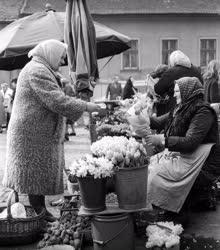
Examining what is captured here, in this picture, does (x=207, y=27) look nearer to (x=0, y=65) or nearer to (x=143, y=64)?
(x=143, y=64)

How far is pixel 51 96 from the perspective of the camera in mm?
5047

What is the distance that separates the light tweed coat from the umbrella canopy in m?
2.38

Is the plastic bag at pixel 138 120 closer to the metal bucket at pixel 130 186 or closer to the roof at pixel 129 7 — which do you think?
the metal bucket at pixel 130 186

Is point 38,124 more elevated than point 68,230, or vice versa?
point 38,124

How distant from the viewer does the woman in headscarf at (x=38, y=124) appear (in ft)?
16.7

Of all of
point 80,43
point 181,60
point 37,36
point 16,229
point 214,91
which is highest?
point 37,36

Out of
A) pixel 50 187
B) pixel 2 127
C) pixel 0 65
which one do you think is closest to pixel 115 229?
pixel 50 187

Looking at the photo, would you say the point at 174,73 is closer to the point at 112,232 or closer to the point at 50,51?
the point at 50,51

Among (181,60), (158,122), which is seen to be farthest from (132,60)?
(158,122)

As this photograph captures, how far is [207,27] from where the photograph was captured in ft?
98.0

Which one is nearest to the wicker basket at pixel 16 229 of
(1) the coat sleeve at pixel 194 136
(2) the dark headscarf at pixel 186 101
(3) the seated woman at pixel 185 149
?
(3) the seated woman at pixel 185 149

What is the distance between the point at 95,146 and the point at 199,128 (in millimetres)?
1095

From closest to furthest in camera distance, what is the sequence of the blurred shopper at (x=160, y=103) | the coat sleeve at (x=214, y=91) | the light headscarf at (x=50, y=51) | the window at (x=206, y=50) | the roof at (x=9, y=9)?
the light headscarf at (x=50, y=51)
the blurred shopper at (x=160, y=103)
the coat sleeve at (x=214, y=91)
the roof at (x=9, y=9)
the window at (x=206, y=50)

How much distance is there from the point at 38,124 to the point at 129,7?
24684mm
